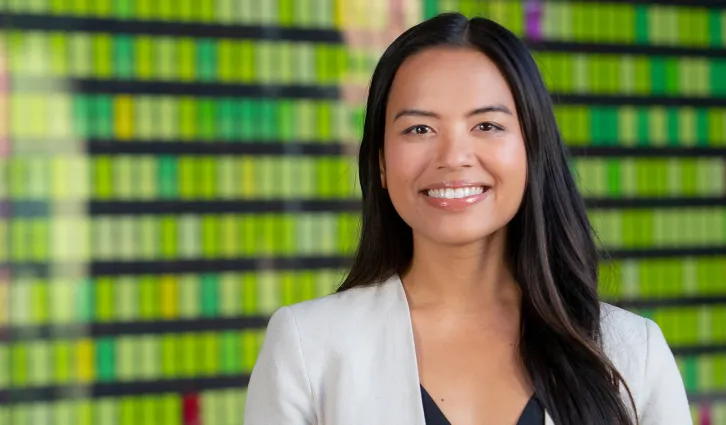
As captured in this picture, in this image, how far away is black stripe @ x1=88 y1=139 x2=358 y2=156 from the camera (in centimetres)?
337

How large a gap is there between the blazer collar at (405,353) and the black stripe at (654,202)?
8.26 ft

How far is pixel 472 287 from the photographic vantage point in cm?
159

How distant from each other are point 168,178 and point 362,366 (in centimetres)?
211

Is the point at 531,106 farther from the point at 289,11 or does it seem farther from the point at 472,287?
the point at 289,11

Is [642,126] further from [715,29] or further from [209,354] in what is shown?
[209,354]

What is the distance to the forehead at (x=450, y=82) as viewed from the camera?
144 cm

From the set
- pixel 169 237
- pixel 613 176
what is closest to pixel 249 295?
pixel 169 237

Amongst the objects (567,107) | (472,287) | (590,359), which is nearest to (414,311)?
(472,287)

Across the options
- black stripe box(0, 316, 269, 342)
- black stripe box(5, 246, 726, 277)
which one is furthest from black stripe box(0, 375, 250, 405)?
black stripe box(5, 246, 726, 277)

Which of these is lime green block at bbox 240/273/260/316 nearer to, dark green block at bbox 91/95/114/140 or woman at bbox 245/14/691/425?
dark green block at bbox 91/95/114/140

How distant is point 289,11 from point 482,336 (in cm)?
225

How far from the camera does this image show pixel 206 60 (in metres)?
3.48

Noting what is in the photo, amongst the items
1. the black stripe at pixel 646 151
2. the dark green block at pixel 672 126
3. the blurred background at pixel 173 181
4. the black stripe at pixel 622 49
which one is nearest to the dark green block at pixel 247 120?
the blurred background at pixel 173 181

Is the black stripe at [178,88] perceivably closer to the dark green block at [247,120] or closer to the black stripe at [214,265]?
the dark green block at [247,120]
